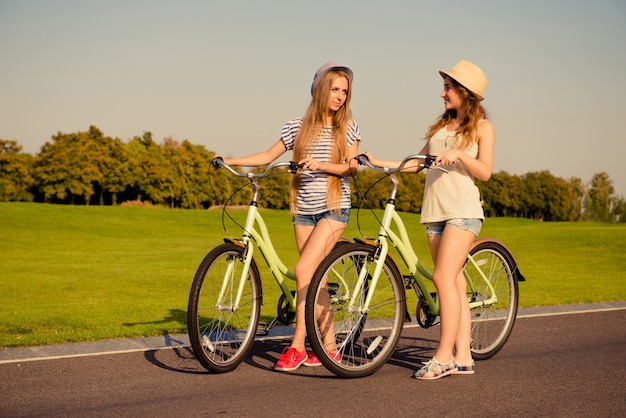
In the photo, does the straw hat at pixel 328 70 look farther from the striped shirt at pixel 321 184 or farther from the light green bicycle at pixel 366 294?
the light green bicycle at pixel 366 294

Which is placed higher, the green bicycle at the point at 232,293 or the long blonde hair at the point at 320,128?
the long blonde hair at the point at 320,128

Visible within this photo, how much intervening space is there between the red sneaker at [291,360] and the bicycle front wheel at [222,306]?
275mm

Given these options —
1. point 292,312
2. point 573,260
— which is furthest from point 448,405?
point 573,260

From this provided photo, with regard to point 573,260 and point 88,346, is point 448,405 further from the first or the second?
point 573,260

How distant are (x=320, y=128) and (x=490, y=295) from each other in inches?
79.0

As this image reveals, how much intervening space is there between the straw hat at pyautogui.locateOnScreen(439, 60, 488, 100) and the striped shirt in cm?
88

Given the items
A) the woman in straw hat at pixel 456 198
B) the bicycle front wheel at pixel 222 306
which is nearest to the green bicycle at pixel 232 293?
the bicycle front wheel at pixel 222 306

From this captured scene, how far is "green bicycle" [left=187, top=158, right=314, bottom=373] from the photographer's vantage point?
18.9ft

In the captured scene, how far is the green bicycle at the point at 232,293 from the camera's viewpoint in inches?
227

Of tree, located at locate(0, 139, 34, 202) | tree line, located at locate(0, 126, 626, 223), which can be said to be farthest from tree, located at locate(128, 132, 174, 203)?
tree, located at locate(0, 139, 34, 202)

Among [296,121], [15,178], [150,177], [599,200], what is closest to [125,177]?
[150,177]

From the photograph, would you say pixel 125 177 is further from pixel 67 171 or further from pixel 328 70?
pixel 328 70

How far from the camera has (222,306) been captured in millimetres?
6000

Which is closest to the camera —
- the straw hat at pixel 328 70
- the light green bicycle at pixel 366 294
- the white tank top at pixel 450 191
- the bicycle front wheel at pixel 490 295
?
the light green bicycle at pixel 366 294
